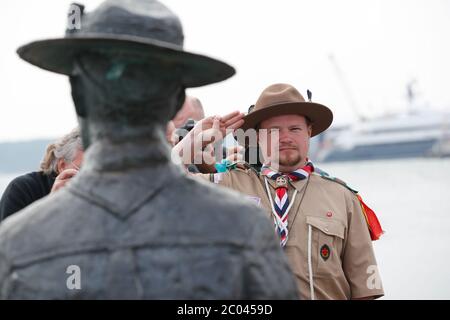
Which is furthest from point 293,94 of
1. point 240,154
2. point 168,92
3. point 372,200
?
point 372,200

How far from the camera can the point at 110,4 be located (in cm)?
183

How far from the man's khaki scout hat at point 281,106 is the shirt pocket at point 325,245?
0.69m

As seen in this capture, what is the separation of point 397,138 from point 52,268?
250 ft

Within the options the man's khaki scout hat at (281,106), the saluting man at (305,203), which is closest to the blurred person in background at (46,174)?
the saluting man at (305,203)

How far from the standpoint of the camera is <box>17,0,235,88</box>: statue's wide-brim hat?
175cm

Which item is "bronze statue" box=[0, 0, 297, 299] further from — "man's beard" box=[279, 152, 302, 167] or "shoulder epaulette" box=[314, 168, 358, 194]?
"shoulder epaulette" box=[314, 168, 358, 194]

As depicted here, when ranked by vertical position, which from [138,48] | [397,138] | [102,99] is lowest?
[102,99]

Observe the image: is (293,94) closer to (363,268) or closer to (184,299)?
(363,268)

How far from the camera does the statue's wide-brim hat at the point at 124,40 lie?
1752 millimetres

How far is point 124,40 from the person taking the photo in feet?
5.64

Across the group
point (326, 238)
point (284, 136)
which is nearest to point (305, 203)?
point (326, 238)

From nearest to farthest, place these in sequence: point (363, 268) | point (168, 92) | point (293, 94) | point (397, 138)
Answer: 1. point (168, 92)
2. point (363, 268)
3. point (293, 94)
4. point (397, 138)

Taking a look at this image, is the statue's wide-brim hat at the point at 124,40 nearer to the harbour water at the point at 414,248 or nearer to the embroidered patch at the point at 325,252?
the embroidered patch at the point at 325,252

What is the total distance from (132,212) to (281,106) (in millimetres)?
2475
